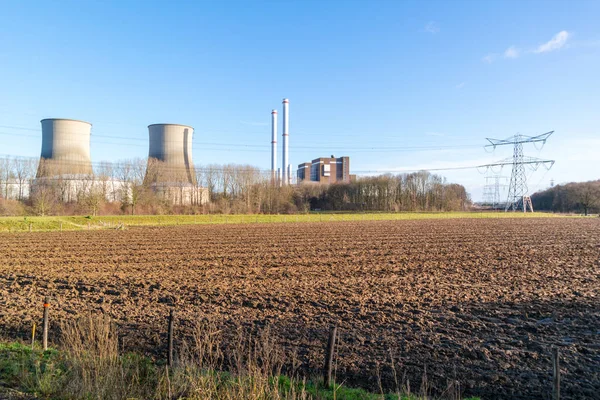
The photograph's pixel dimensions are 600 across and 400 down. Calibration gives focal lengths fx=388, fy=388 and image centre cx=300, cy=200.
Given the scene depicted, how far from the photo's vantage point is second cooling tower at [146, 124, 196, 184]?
55.2 meters

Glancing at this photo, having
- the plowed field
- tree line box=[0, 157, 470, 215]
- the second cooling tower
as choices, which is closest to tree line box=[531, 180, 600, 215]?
tree line box=[0, 157, 470, 215]

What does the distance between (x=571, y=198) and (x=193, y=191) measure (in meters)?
85.2

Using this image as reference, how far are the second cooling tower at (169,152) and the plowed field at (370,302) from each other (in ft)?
116

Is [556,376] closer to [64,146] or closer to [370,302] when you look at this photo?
[370,302]

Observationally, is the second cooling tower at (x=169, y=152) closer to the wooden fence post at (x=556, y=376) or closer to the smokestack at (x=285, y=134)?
the smokestack at (x=285, y=134)

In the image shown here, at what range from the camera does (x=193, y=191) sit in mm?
64812

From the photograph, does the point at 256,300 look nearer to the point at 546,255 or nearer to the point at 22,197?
the point at 546,255

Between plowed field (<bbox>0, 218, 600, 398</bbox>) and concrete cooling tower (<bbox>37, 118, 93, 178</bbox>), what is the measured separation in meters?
31.0

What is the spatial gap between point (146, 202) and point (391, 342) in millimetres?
55321

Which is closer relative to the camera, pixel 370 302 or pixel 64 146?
pixel 370 302

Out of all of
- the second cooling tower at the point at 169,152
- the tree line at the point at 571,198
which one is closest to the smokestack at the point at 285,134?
the second cooling tower at the point at 169,152

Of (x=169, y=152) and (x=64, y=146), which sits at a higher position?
(x=169, y=152)

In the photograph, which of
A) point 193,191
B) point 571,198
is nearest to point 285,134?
point 193,191

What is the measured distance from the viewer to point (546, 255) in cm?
2045
